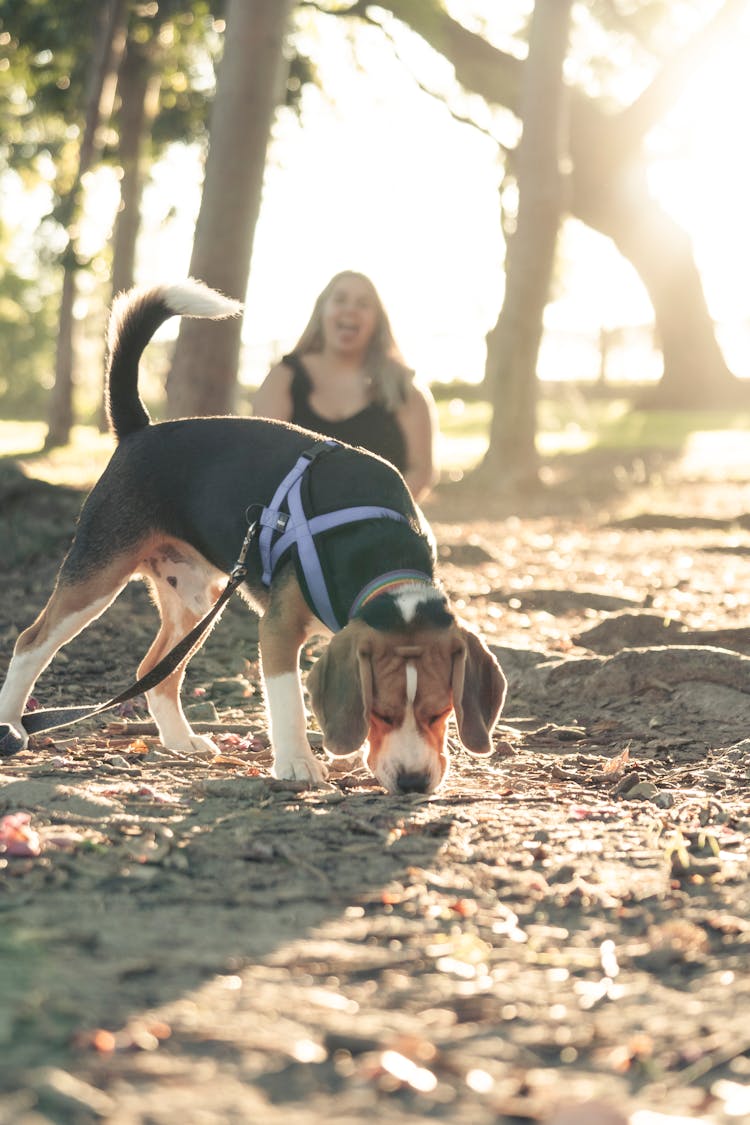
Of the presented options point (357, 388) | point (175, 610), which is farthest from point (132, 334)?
point (357, 388)

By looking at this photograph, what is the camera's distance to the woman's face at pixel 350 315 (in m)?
8.54

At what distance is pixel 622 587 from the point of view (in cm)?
1112

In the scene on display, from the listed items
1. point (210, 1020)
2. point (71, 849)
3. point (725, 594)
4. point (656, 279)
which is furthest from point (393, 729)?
point (656, 279)

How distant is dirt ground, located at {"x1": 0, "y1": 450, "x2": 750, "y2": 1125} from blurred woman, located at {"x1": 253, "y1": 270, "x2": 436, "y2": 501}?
1.87 m

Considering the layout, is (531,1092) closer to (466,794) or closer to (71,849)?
(71,849)

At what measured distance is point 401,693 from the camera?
468 centimetres

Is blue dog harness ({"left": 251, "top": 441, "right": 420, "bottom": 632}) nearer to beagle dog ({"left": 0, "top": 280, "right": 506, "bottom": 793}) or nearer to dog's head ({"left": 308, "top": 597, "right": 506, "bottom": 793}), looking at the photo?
beagle dog ({"left": 0, "top": 280, "right": 506, "bottom": 793})

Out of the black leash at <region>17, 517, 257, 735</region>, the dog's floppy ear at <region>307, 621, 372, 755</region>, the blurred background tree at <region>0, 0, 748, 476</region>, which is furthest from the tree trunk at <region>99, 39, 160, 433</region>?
the dog's floppy ear at <region>307, 621, 372, 755</region>

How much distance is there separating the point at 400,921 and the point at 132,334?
10.4 ft

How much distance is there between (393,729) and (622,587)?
21.8ft

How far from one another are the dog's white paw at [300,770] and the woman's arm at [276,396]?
3.69 metres

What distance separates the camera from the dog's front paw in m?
5.61

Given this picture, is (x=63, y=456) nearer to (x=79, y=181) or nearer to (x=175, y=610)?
(x=79, y=181)

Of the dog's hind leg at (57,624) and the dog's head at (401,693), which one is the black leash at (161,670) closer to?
the dog's hind leg at (57,624)
